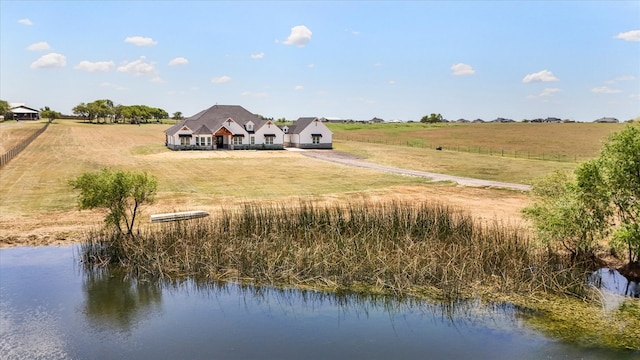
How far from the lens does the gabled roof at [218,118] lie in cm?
8475

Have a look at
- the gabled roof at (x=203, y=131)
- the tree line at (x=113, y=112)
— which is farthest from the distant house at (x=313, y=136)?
the tree line at (x=113, y=112)

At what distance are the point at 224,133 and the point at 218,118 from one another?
226 inches

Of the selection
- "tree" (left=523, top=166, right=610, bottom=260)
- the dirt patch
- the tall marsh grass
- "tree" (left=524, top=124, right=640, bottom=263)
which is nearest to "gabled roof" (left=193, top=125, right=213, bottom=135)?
the dirt patch

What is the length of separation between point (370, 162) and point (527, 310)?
47662mm

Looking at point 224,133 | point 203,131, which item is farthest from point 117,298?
point 224,133

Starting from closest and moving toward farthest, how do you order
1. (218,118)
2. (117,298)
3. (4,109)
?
(117,298)
(218,118)
(4,109)

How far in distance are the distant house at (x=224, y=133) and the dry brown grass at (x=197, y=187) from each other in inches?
403

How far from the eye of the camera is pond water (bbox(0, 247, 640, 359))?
15.8m

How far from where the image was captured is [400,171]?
183 ft

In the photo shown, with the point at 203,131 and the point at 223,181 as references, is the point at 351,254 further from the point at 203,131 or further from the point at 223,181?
the point at 203,131

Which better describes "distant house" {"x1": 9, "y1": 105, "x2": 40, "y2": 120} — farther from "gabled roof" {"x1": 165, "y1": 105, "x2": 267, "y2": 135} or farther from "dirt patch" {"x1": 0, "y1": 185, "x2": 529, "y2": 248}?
"dirt patch" {"x1": 0, "y1": 185, "x2": 529, "y2": 248}

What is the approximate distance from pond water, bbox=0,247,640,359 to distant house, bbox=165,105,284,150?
60692mm

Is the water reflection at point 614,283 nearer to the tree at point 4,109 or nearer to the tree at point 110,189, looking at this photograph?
the tree at point 110,189


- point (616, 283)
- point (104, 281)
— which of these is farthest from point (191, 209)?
point (616, 283)
